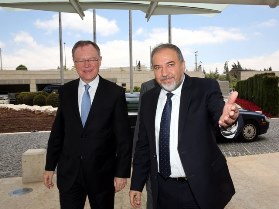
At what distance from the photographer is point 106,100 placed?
3.13 metres

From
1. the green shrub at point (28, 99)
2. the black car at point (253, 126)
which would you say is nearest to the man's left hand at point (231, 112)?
the black car at point (253, 126)

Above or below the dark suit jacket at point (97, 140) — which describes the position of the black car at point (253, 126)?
below

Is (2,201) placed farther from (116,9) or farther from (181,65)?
(181,65)

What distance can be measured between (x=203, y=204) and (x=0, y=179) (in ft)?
17.6

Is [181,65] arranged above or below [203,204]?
above

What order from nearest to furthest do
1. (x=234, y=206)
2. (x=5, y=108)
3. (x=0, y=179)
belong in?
(x=234, y=206), (x=0, y=179), (x=5, y=108)

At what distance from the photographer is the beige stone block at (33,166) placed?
624cm

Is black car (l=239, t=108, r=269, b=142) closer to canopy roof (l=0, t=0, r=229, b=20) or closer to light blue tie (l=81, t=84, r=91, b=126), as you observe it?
canopy roof (l=0, t=0, r=229, b=20)

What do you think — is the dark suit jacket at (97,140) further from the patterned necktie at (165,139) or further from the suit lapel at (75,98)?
the patterned necktie at (165,139)

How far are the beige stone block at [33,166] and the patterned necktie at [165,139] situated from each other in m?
4.32

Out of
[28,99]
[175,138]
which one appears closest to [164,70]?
[175,138]

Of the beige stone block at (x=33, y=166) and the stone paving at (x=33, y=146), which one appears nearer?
the beige stone block at (x=33, y=166)

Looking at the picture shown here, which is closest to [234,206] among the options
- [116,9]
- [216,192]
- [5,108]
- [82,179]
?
[216,192]

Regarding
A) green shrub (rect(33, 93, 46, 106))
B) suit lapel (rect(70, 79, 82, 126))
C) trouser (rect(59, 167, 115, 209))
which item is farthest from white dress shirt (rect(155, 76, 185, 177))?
green shrub (rect(33, 93, 46, 106))
